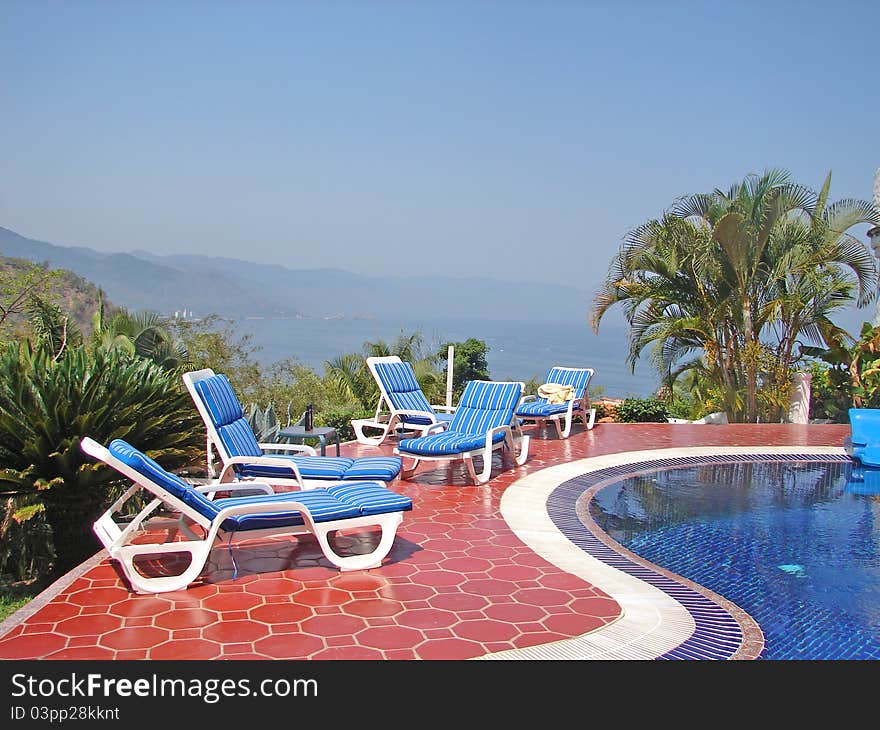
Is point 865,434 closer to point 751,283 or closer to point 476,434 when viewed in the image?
point 751,283

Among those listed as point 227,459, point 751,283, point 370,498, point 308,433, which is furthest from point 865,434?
point 227,459

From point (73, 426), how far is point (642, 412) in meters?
10.5

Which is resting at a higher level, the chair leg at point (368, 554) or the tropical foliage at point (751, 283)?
the tropical foliage at point (751, 283)

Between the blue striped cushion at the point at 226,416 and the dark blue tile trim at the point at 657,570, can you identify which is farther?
the blue striped cushion at the point at 226,416

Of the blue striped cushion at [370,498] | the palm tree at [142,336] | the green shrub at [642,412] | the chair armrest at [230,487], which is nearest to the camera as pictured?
the blue striped cushion at [370,498]

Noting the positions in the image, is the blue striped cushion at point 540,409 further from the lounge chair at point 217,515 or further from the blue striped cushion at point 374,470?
the lounge chair at point 217,515

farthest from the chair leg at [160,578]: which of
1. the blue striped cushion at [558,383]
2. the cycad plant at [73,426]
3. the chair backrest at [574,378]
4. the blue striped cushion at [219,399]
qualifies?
the chair backrest at [574,378]

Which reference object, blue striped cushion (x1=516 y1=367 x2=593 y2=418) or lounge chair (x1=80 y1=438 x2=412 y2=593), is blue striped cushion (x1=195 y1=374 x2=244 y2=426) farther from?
blue striped cushion (x1=516 y1=367 x2=593 y2=418)

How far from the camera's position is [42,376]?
244 inches

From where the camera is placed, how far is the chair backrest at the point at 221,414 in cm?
638

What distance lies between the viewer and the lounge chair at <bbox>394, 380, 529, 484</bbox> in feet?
26.2

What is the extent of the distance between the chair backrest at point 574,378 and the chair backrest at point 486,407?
132 inches
